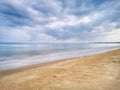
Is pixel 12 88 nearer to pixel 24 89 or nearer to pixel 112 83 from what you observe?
pixel 24 89

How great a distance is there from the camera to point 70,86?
357cm

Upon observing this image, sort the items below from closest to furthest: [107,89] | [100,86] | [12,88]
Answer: [107,89], [100,86], [12,88]

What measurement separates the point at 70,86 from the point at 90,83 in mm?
674

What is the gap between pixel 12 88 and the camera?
145 inches

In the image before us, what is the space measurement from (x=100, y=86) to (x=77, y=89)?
0.72 metres

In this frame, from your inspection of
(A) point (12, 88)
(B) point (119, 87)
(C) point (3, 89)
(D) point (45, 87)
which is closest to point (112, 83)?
(B) point (119, 87)

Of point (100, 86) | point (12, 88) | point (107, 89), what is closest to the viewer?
point (107, 89)

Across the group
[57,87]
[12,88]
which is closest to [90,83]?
[57,87]

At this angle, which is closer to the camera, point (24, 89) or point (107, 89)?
point (107, 89)

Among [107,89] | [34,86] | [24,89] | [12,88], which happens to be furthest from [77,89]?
[12,88]

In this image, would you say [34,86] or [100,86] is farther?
[34,86]

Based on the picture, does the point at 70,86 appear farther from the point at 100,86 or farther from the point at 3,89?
the point at 3,89

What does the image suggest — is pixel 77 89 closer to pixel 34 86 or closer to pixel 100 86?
pixel 100 86

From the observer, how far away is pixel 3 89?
3.69 metres
